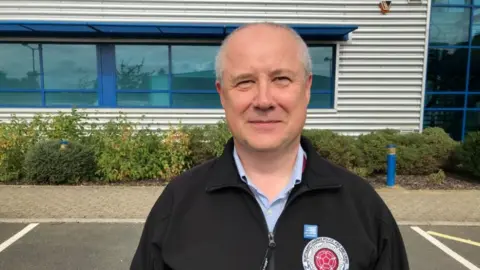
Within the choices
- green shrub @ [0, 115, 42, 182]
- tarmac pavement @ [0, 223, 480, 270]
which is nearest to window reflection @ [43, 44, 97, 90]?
green shrub @ [0, 115, 42, 182]

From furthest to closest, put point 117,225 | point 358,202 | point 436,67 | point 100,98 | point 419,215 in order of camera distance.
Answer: point 436,67 → point 100,98 → point 419,215 → point 117,225 → point 358,202

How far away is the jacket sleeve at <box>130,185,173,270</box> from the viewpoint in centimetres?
146

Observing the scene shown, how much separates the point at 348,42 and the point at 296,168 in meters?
9.40

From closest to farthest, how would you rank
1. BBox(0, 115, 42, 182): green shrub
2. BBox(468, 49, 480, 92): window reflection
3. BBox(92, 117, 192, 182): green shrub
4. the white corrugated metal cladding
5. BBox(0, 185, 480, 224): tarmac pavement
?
BBox(0, 185, 480, 224): tarmac pavement < BBox(92, 117, 192, 182): green shrub < BBox(0, 115, 42, 182): green shrub < the white corrugated metal cladding < BBox(468, 49, 480, 92): window reflection

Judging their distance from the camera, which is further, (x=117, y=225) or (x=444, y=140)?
(x=444, y=140)

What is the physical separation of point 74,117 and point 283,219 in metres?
8.66

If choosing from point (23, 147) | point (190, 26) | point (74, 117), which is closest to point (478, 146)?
point (190, 26)

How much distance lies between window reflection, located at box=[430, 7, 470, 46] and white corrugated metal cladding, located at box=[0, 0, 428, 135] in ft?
3.87

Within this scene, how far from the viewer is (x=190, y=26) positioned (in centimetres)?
964

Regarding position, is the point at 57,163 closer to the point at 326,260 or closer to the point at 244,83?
the point at 244,83

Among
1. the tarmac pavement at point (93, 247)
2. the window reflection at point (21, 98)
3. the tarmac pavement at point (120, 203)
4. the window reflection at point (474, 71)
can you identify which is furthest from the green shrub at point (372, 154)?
the window reflection at point (21, 98)

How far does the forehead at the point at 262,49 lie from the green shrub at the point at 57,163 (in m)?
7.18

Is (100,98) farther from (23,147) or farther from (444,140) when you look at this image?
(444,140)

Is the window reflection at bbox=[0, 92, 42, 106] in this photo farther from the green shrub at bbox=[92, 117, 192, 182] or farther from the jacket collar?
the jacket collar
